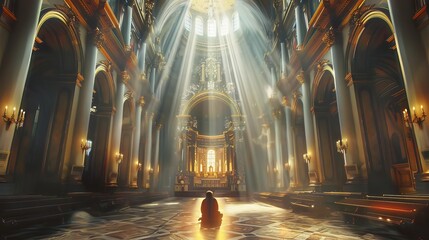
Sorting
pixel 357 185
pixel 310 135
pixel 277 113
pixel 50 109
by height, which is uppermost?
pixel 277 113

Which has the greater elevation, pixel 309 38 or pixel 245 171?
pixel 309 38

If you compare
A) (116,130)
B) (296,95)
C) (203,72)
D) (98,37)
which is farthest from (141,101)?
(203,72)

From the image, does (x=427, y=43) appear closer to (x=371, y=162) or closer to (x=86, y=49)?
(x=371, y=162)

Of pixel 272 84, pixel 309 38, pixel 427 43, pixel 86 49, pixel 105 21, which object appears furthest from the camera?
pixel 272 84

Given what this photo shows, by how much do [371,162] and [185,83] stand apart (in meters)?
22.9

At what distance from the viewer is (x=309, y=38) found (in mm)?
13398

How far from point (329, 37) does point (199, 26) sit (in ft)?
77.8

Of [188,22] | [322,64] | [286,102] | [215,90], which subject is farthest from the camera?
[188,22]

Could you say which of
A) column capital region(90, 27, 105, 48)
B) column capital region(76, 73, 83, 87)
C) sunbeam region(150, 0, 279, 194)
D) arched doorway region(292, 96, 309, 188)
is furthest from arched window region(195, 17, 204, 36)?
column capital region(76, 73, 83, 87)

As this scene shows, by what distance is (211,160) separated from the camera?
1179 inches

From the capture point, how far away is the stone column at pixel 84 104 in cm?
942

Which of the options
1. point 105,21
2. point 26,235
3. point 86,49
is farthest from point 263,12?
point 26,235

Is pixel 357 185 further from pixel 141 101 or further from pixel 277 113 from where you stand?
pixel 141 101

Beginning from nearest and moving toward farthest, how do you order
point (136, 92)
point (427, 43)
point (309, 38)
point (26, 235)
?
point (26, 235)
point (427, 43)
point (309, 38)
point (136, 92)
